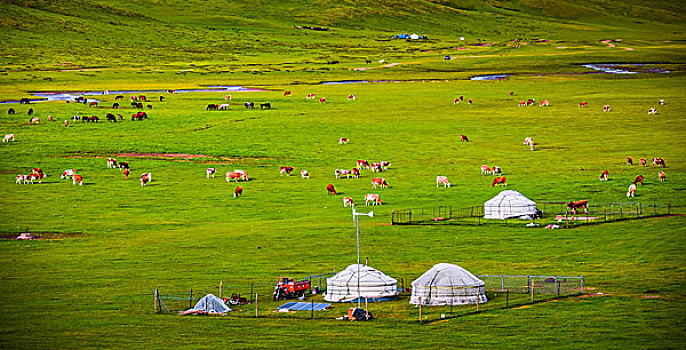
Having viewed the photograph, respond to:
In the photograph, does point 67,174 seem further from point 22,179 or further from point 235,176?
point 235,176

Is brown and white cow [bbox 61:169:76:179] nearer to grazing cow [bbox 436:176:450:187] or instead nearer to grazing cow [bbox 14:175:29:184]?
grazing cow [bbox 14:175:29:184]

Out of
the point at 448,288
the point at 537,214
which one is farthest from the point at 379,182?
the point at 448,288

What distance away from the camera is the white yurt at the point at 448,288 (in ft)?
146

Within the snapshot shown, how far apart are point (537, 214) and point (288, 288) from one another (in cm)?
2294

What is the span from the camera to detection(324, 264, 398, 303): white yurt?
45.8 m

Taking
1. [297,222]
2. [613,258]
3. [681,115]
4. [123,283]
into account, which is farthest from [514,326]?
[681,115]

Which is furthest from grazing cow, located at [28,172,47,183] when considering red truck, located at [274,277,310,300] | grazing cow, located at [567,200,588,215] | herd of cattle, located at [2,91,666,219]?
grazing cow, located at [567,200,588,215]

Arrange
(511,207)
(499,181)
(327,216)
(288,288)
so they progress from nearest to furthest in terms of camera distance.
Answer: (288,288)
(511,207)
(327,216)
(499,181)

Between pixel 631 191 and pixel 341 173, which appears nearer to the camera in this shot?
pixel 631 191

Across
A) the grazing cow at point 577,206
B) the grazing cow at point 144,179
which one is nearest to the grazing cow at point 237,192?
the grazing cow at point 144,179

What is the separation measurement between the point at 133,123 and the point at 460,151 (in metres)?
39.3

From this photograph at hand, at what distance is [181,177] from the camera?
81.5 meters

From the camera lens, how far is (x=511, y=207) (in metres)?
63.1

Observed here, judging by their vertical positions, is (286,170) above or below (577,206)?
above
